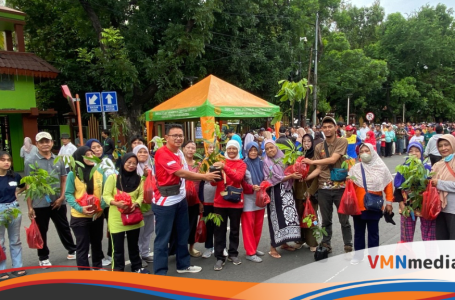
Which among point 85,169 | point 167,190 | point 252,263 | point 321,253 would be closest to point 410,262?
point 321,253

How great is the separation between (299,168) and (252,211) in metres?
0.87

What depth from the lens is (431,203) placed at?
3.87 meters

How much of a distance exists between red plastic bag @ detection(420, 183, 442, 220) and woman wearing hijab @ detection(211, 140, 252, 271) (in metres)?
2.10

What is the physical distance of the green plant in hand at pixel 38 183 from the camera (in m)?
4.50

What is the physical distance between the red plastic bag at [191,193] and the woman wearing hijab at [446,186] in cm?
292

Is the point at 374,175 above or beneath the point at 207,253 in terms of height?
above

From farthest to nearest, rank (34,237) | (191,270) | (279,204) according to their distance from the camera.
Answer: (279,204) < (191,270) < (34,237)

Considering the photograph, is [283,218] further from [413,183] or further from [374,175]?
[413,183]

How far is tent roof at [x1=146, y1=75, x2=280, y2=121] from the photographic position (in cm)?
963

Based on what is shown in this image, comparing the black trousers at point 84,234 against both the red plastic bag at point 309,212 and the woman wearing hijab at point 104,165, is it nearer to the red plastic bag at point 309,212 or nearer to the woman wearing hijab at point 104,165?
the woman wearing hijab at point 104,165

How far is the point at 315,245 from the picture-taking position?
5195mm

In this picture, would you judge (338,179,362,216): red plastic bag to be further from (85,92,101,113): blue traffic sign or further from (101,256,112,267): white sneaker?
(85,92,101,113): blue traffic sign

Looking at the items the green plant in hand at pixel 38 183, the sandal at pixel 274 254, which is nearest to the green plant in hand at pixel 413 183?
the sandal at pixel 274 254

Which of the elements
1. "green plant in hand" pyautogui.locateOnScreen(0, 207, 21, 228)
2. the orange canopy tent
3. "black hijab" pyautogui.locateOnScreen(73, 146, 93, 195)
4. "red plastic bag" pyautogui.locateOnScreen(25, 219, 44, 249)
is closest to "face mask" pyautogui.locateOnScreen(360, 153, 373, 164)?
"black hijab" pyautogui.locateOnScreen(73, 146, 93, 195)
